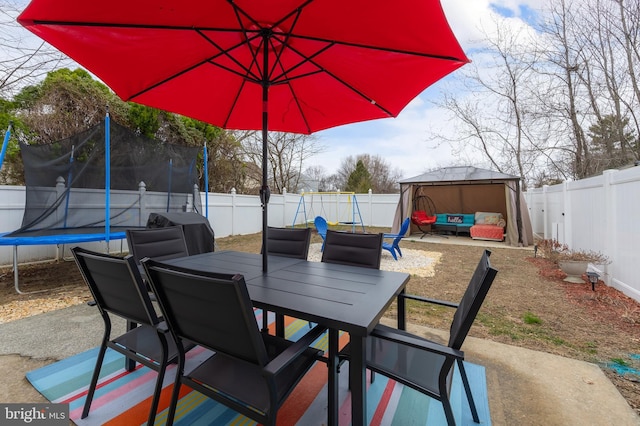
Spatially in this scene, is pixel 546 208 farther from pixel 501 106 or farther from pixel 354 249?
pixel 354 249

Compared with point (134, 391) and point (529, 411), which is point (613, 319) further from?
point (134, 391)

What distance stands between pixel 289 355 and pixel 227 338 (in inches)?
10.9

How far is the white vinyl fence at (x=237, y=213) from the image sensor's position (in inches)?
181

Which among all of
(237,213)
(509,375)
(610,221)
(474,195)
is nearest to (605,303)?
(610,221)

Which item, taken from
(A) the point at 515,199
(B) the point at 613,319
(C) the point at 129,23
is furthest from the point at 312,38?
(A) the point at 515,199

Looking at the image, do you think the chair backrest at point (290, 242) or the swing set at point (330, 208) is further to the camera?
the swing set at point (330, 208)

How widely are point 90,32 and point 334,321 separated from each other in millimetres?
2263

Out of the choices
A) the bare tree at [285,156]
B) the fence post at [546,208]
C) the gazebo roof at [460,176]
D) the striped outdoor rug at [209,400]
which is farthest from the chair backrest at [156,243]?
the bare tree at [285,156]

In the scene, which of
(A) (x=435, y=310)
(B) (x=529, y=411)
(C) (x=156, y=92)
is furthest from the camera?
(A) (x=435, y=310)

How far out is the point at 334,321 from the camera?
1173mm

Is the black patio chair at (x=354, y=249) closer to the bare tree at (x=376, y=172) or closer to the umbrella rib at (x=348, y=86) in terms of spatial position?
the umbrella rib at (x=348, y=86)

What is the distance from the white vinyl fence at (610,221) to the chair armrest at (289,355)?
159 inches

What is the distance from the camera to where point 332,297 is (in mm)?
1468

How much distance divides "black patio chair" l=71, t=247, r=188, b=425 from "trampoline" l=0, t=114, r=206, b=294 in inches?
117
